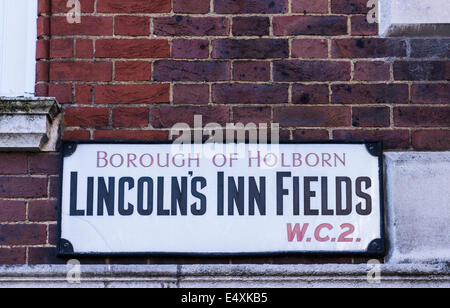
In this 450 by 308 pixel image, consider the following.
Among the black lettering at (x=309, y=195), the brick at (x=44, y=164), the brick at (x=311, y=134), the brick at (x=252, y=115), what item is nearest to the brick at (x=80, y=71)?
the brick at (x=44, y=164)

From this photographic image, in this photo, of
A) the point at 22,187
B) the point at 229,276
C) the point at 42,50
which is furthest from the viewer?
the point at 42,50

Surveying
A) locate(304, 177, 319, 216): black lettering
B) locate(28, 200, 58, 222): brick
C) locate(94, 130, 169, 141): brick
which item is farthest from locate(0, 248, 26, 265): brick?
locate(304, 177, 319, 216): black lettering

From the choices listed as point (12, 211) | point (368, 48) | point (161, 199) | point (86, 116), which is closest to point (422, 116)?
point (368, 48)

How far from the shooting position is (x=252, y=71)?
332 centimetres

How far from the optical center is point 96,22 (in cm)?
337

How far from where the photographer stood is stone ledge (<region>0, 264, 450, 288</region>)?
3139 millimetres

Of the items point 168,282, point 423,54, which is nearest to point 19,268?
point 168,282

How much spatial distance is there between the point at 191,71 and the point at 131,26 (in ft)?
0.98

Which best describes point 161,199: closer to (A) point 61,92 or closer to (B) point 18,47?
(A) point 61,92

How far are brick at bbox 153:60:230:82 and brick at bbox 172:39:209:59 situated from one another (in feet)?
0.09

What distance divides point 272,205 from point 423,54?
841 mm

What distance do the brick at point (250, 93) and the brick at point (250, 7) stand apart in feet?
0.99

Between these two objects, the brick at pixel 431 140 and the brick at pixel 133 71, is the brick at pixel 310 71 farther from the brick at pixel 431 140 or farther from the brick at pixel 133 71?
the brick at pixel 133 71
